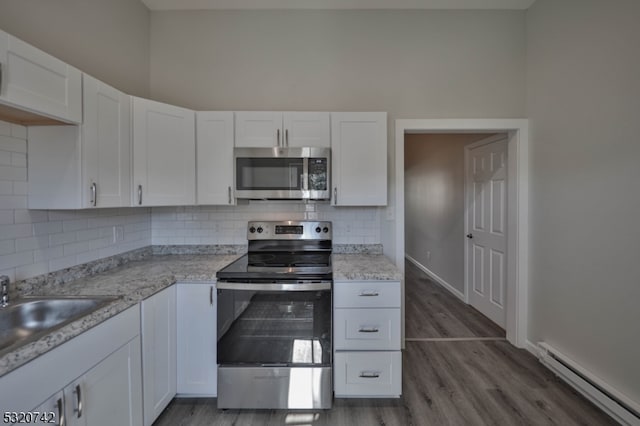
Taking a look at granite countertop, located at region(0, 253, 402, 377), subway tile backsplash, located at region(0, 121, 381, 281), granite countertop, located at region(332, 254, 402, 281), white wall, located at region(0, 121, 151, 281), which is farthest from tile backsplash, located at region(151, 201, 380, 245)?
white wall, located at region(0, 121, 151, 281)

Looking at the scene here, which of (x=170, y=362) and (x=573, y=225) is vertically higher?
(x=573, y=225)

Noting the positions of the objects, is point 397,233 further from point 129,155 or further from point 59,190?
point 59,190

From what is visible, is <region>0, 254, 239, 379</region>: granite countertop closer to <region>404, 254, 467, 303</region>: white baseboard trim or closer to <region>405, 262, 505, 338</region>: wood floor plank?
<region>405, 262, 505, 338</region>: wood floor plank

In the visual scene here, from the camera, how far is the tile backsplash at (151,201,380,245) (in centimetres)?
262

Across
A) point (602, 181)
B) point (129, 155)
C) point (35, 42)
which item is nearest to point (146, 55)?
point (35, 42)

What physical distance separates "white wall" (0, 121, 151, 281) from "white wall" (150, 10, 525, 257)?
4.38ft

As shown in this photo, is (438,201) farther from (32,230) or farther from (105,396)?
(32,230)

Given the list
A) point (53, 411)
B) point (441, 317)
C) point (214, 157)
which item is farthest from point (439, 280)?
point (53, 411)

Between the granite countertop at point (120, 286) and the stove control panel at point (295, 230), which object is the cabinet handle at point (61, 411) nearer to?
the granite countertop at point (120, 286)

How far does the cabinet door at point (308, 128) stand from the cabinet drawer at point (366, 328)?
130 centimetres

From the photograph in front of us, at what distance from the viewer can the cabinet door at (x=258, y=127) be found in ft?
7.49

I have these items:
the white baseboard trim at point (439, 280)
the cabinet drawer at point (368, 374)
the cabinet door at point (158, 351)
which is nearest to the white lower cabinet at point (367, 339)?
the cabinet drawer at point (368, 374)

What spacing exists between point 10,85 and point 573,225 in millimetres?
3414

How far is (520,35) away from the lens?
266 centimetres
